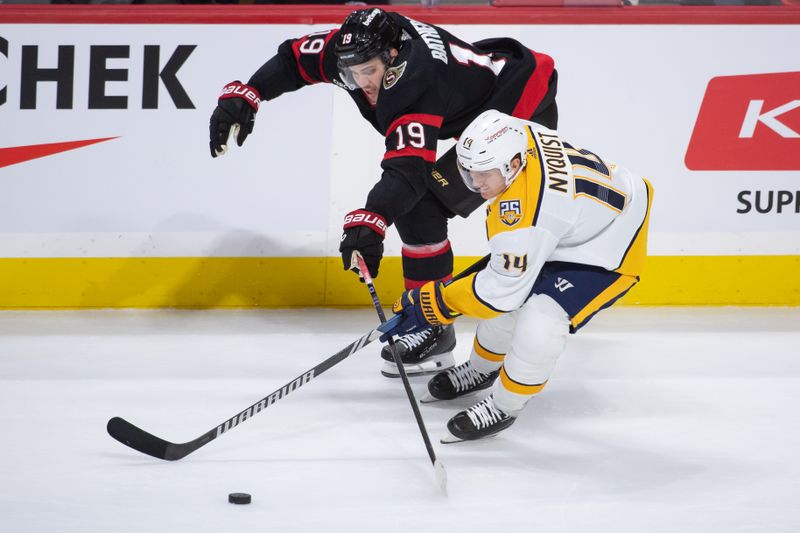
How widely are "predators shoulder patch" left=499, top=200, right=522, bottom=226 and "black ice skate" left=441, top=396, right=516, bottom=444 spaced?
A: 57 cm

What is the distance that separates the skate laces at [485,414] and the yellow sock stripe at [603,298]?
0.33 metres

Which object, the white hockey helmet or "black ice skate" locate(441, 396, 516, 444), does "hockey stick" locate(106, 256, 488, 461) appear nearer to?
"black ice skate" locate(441, 396, 516, 444)

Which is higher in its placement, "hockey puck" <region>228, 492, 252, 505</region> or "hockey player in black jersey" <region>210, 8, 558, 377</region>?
"hockey player in black jersey" <region>210, 8, 558, 377</region>

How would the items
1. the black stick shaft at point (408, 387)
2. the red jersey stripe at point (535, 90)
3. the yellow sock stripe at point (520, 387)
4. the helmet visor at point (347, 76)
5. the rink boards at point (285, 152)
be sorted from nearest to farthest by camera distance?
the black stick shaft at point (408, 387) → the yellow sock stripe at point (520, 387) → the helmet visor at point (347, 76) → the red jersey stripe at point (535, 90) → the rink boards at point (285, 152)

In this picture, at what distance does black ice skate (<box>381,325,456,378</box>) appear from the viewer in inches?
144

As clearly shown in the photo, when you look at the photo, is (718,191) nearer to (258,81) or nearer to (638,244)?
(638,244)

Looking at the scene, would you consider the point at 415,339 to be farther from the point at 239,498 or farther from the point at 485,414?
the point at 239,498

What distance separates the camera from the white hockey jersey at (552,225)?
276 centimetres

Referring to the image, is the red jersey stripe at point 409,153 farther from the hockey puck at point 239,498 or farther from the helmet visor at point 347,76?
the hockey puck at point 239,498

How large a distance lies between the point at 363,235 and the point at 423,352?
772 millimetres

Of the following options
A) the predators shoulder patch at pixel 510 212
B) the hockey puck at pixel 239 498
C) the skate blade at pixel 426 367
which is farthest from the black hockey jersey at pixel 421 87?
the hockey puck at pixel 239 498

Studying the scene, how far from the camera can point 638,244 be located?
3064 millimetres

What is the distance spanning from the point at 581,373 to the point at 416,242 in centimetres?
74

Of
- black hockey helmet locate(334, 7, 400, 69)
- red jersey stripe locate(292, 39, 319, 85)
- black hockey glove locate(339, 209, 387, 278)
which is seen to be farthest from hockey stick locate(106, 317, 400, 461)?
red jersey stripe locate(292, 39, 319, 85)
